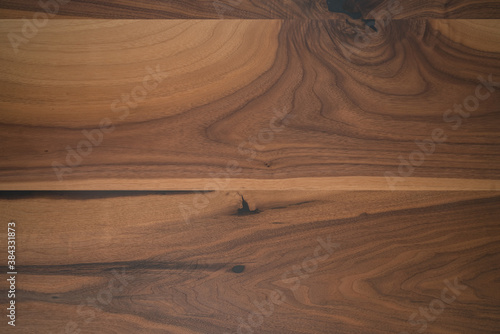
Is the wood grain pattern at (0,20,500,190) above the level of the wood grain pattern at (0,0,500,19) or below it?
below

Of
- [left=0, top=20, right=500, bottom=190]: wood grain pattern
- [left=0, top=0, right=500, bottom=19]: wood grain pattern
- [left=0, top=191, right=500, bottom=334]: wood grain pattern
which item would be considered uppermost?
[left=0, top=0, right=500, bottom=19]: wood grain pattern

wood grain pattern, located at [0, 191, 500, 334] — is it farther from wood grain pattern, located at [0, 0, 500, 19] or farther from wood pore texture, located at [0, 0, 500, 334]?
wood grain pattern, located at [0, 0, 500, 19]

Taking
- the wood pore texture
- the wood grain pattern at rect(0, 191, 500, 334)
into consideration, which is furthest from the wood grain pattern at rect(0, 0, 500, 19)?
the wood grain pattern at rect(0, 191, 500, 334)

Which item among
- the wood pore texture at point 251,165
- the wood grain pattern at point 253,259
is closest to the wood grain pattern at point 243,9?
the wood pore texture at point 251,165

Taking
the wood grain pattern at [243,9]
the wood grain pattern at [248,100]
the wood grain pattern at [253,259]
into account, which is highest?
the wood grain pattern at [243,9]

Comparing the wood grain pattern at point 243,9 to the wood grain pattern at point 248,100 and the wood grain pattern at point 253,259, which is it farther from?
the wood grain pattern at point 253,259

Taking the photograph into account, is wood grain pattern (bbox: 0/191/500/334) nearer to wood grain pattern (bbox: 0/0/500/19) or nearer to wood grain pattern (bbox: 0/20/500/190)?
wood grain pattern (bbox: 0/20/500/190)

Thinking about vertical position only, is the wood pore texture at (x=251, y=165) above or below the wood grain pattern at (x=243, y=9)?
below
